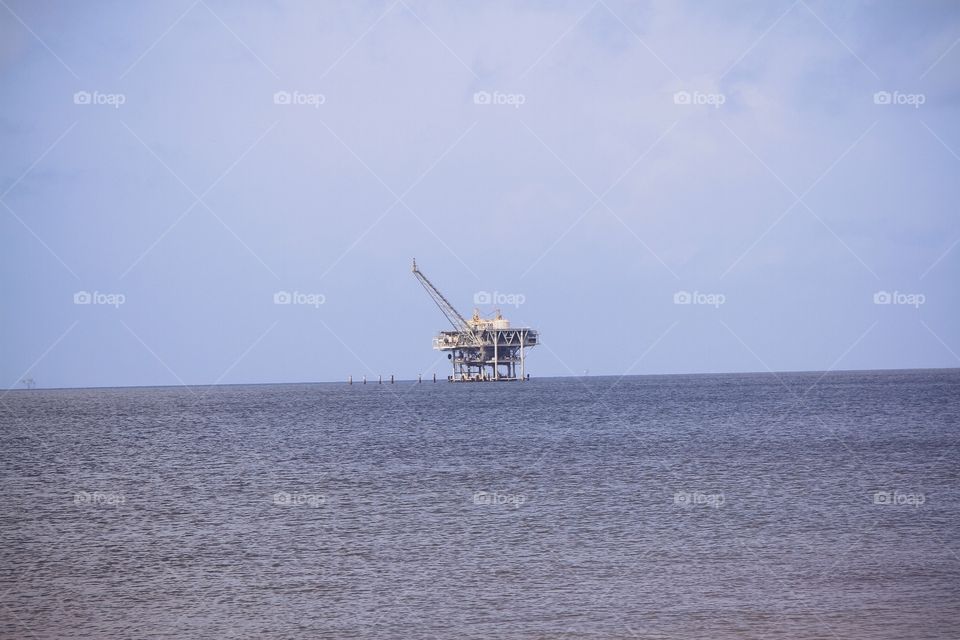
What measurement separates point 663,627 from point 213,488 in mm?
25368

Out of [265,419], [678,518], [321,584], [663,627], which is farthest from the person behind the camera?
[265,419]

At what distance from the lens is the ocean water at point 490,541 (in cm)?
1967

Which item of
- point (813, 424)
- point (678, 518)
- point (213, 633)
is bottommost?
point (213, 633)

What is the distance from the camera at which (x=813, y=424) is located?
2810 inches

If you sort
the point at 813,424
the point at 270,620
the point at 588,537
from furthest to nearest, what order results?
the point at 813,424 < the point at 588,537 < the point at 270,620

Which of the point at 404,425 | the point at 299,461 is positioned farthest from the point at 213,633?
the point at 404,425

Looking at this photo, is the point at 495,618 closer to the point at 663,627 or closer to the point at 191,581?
the point at 663,627

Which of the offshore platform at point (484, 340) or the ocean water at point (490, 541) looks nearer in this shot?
the ocean water at point (490, 541)

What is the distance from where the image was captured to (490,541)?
2706cm

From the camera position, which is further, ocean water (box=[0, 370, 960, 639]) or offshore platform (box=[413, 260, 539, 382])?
offshore platform (box=[413, 260, 539, 382])

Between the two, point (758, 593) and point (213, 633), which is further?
point (758, 593)

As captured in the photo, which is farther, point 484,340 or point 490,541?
point 484,340

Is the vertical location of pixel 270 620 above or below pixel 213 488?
below

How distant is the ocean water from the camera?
19672 mm
